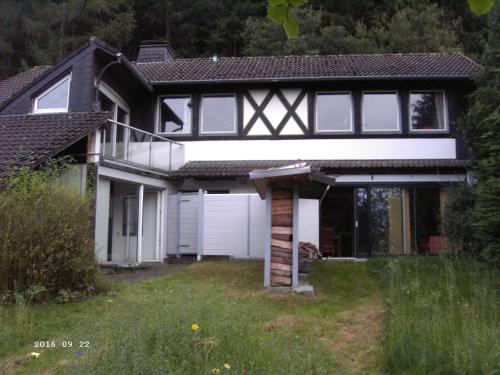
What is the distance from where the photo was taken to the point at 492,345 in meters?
4.54

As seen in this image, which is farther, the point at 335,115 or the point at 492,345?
the point at 335,115

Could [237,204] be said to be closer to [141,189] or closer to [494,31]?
[141,189]

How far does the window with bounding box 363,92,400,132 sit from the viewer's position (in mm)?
15180

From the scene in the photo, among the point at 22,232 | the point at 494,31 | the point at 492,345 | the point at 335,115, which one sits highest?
the point at 494,31

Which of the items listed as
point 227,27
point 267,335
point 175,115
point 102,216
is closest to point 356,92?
point 175,115

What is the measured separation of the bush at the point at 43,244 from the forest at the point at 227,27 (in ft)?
66.9

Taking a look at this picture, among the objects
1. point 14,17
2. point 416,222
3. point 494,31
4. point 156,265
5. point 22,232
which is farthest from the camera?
point 14,17

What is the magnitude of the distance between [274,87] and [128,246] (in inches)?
260

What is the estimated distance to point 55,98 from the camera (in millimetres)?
13453

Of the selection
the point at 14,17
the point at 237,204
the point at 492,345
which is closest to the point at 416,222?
the point at 237,204

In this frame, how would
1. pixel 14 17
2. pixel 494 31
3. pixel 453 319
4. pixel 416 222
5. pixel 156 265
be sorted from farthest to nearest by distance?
1. pixel 14 17
2. pixel 416 222
3. pixel 156 265
4. pixel 494 31
5. pixel 453 319

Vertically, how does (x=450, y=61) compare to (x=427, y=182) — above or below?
above

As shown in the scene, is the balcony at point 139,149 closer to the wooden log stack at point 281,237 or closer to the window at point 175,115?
the window at point 175,115

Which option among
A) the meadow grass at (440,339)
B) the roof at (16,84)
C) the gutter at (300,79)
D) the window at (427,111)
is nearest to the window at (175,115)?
the gutter at (300,79)
